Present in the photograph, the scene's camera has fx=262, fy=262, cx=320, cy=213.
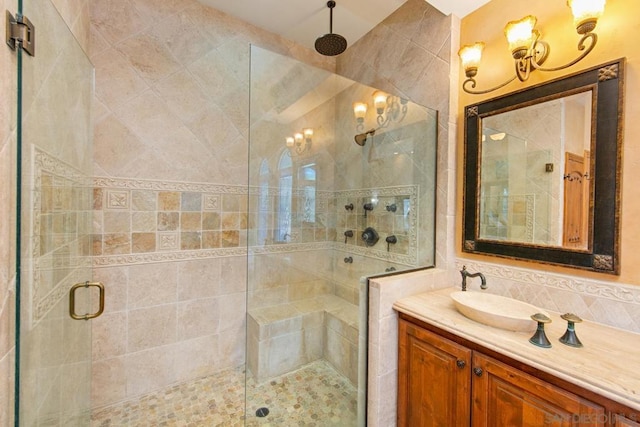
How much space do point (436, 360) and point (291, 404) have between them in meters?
1.09

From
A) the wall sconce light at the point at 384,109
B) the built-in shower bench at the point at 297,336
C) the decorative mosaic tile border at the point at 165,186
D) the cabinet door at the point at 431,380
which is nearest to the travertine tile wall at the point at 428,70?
the wall sconce light at the point at 384,109

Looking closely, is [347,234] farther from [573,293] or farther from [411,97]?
[573,293]

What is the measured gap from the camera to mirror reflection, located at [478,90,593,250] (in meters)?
1.25

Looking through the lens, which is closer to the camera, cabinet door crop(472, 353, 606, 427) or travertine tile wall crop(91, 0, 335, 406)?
cabinet door crop(472, 353, 606, 427)

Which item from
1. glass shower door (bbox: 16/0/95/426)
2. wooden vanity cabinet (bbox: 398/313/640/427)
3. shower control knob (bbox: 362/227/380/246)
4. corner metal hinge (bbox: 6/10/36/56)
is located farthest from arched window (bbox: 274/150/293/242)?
corner metal hinge (bbox: 6/10/36/56)

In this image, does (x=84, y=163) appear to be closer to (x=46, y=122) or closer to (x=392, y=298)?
(x=46, y=122)

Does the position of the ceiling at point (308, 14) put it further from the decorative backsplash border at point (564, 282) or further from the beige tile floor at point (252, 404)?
the beige tile floor at point (252, 404)

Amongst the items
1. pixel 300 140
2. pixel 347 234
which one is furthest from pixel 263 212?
pixel 347 234

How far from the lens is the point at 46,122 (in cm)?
95

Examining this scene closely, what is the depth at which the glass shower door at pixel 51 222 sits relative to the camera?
830 mm

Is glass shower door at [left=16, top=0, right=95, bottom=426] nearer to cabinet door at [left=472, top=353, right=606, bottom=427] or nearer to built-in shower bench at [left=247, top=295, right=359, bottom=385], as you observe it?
built-in shower bench at [left=247, top=295, right=359, bottom=385]

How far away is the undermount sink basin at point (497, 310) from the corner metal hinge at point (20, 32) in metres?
1.88

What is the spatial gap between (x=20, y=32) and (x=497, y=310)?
6.92 ft

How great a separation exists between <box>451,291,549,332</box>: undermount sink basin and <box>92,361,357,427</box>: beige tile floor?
92 cm
